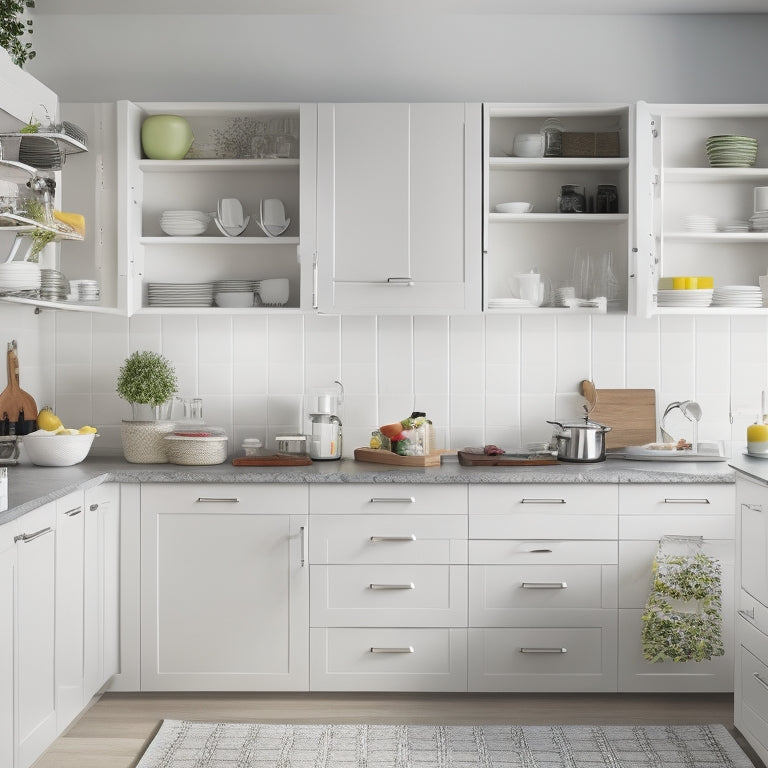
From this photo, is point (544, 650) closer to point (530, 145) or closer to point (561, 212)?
point (561, 212)

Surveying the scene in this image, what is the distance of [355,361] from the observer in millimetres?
4043

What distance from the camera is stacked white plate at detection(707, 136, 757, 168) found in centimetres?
381

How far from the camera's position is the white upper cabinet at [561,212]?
376cm

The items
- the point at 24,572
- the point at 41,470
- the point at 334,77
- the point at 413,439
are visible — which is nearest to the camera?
the point at 24,572

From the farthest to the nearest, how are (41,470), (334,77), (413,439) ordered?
1. (334,77)
2. (413,439)
3. (41,470)

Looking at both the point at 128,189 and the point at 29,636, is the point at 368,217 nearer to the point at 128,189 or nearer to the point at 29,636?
the point at 128,189

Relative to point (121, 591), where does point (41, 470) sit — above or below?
above

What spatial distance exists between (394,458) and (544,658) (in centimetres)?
97

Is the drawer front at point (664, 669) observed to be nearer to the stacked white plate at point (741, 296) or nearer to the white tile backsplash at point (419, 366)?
the white tile backsplash at point (419, 366)

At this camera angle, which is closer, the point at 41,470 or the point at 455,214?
the point at 41,470

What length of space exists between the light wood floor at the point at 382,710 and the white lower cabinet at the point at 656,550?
0.28 feet

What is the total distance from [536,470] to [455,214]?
1.10 m

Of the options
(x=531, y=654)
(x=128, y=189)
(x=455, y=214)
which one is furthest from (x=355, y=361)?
(x=531, y=654)

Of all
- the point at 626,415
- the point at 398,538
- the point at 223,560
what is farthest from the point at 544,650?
the point at 223,560
